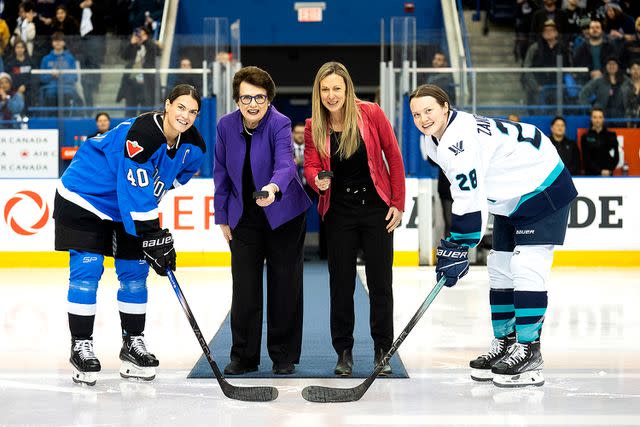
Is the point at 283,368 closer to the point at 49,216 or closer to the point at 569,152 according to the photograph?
the point at 49,216

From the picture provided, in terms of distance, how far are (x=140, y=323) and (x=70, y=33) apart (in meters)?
9.31

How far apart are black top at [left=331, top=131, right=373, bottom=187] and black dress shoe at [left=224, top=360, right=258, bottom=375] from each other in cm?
92

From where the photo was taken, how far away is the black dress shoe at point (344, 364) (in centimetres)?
468

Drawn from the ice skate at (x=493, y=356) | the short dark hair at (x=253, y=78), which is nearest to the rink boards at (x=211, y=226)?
the ice skate at (x=493, y=356)

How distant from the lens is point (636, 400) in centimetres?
420

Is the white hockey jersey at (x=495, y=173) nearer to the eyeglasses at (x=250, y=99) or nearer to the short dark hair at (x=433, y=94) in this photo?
the short dark hair at (x=433, y=94)

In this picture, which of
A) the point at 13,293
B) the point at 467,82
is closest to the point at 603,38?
the point at 467,82

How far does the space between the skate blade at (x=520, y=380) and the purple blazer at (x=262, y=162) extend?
116 cm

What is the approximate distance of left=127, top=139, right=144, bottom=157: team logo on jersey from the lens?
14.2ft

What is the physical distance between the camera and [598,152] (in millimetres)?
10352

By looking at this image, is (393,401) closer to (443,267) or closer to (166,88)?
(443,267)

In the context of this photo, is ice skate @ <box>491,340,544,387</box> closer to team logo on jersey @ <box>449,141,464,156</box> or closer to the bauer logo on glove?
team logo on jersey @ <box>449,141,464,156</box>

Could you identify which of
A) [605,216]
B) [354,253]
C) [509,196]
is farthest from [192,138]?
[605,216]

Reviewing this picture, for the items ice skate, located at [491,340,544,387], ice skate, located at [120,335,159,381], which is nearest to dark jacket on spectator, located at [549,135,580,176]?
ice skate, located at [491,340,544,387]
